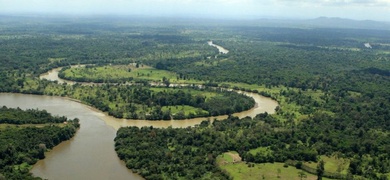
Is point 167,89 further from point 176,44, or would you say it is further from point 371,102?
point 176,44

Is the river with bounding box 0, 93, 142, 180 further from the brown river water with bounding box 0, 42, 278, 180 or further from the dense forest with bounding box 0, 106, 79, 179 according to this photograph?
the dense forest with bounding box 0, 106, 79, 179

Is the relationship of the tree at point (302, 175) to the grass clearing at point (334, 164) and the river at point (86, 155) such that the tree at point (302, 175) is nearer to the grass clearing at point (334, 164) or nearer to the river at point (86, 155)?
the grass clearing at point (334, 164)

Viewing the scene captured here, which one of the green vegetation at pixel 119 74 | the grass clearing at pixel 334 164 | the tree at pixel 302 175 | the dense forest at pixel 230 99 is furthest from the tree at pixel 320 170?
the green vegetation at pixel 119 74

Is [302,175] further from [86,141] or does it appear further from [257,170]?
[86,141]

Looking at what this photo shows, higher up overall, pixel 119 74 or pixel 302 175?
pixel 302 175

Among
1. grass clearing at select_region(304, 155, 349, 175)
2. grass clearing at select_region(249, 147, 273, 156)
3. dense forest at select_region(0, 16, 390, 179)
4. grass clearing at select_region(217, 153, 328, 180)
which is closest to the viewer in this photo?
grass clearing at select_region(217, 153, 328, 180)

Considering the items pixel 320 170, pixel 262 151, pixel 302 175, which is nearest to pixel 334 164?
pixel 320 170

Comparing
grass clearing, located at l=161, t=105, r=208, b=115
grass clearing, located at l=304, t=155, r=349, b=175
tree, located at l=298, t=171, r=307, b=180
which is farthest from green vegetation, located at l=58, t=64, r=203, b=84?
tree, located at l=298, t=171, r=307, b=180
